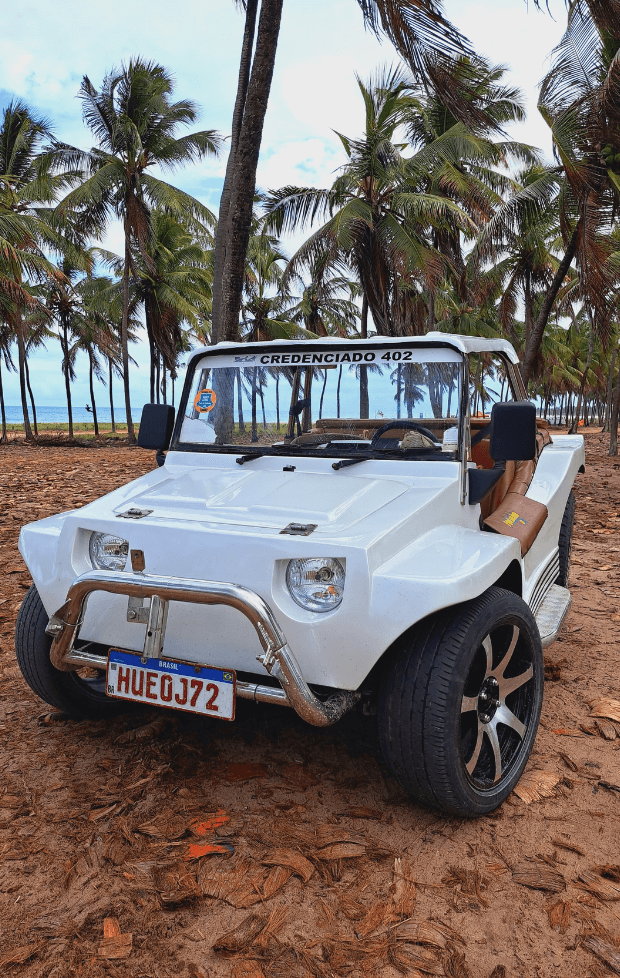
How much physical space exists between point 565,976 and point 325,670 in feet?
3.55

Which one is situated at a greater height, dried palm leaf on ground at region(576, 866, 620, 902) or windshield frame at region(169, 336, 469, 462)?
windshield frame at region(169, 336, 469, 462)

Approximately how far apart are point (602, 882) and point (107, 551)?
215 cm

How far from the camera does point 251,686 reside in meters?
2.44

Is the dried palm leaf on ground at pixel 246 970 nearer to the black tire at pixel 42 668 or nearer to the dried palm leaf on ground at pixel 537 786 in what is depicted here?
the dried palm leaf on ground at pixel 537 786

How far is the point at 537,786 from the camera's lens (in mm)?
2875

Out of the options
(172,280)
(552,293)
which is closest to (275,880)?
(552,293)

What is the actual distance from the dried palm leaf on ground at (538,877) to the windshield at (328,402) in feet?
5.35

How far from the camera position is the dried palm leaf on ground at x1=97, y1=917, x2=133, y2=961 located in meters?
1.98

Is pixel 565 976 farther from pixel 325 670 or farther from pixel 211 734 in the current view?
pixel 211 734

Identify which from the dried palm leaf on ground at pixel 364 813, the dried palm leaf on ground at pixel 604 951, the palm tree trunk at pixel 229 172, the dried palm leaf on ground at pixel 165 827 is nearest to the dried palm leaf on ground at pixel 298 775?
the dried palm leaf on ground at pixel 364 813

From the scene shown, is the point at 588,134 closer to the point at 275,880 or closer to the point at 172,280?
the point at 275,880

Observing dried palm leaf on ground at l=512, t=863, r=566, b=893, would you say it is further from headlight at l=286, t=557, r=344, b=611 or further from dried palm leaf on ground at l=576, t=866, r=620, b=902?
headlight at l=286, t=557, r=344, b=611

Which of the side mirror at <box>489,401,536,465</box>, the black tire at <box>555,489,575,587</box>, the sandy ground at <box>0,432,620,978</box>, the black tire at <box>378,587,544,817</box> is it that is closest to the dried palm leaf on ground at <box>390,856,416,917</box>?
the sandy ground at <box>0,432,620,978</box>

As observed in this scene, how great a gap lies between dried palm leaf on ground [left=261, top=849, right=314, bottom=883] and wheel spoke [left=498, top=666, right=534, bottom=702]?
0.98 m
